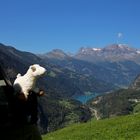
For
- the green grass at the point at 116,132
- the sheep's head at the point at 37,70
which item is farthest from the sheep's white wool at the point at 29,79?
the green grass at the point at 116,132

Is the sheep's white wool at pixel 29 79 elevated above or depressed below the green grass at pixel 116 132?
above

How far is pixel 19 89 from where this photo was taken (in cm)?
524

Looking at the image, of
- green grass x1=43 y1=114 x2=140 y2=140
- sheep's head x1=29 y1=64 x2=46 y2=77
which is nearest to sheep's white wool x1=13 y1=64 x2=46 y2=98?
sheep's head x1=29 y1=64 x2=46 y2=77

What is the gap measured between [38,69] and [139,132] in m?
22.1

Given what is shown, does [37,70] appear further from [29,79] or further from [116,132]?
[116,132]

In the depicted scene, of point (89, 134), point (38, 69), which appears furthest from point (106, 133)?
point (38, 69)

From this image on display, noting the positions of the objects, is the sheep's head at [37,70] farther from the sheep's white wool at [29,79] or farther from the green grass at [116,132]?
the green grass at [116,132]

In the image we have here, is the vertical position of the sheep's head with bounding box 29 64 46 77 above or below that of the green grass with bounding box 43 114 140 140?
above

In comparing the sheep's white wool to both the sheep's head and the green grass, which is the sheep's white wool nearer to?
the sheep's head

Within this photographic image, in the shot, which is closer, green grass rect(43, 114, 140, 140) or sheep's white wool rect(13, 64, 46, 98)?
sheep's white wool rect(13, 64, 46, 98)

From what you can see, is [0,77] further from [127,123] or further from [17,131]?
[127,123]

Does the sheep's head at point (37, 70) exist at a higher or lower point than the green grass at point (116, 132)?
higher

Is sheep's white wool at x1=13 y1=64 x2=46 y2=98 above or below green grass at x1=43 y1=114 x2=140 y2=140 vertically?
above

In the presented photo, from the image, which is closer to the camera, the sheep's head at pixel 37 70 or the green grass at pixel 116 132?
the sheep's head at pixel 37 70
